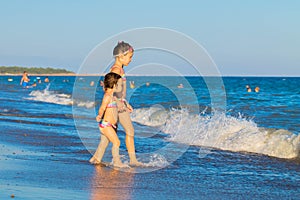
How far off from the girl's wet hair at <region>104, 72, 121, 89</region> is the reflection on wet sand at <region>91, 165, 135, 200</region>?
1266mm

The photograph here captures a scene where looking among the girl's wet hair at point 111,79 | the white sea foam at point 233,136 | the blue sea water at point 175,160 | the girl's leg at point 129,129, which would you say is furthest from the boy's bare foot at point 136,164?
the white sea foam at point 233,136

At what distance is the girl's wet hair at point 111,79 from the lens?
847 cm

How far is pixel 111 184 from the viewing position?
24.2 ft

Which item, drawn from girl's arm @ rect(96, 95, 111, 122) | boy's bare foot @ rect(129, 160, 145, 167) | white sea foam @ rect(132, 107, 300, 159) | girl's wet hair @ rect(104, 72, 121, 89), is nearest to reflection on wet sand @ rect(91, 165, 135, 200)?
boy's bare foot @ rect(129, 160, 145, 167)

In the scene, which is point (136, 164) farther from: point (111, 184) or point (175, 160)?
point (111, 184)

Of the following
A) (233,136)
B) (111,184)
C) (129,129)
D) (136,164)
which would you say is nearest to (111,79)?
(129,129)

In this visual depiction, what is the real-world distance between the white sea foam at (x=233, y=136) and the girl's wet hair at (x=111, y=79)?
4.27 meters

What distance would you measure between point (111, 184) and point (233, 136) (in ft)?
20.2

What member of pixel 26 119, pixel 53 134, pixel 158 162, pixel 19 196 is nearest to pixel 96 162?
pixel 158 162

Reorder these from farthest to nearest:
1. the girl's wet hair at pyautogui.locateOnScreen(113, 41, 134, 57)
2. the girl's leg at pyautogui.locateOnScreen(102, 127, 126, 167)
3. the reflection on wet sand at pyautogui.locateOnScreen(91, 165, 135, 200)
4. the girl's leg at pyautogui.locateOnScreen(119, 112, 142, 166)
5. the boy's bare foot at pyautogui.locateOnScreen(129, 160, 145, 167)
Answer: the boy's bare foot at pyautogui.locateOnScreen(129, 160, 145, 167)
the girl's leg at pyautogui.locateOnScreen(119, 112, 142, 166)
the girl's leg at pyautogui.locateOnScreen(102, 127, 126, 167)
the girl's wet hair at pyautogui.locateOnScreen(113, 41, 134, 57)
the reflection on wet sand at pyautogui.locateOnScreen(91, 165, 135, 200)

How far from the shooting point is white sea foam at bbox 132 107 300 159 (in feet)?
38.8

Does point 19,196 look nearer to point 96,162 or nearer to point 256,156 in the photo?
point 96,162

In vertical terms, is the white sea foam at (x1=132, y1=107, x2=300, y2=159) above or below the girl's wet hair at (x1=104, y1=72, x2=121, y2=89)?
below

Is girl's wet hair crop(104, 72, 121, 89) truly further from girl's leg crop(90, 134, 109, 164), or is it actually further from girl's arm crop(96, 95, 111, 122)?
girl's leg crop(90, 134, 109, 164)
